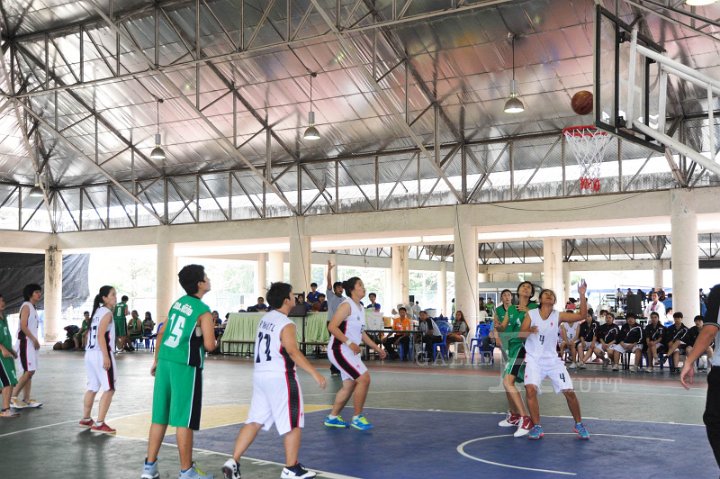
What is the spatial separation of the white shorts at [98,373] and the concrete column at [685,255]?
1689 centimetres

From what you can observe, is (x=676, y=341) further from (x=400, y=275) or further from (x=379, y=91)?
(x=400, y=275)

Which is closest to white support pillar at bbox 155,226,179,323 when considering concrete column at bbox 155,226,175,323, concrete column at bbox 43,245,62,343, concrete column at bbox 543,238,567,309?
concrete column at bbox 155,226,175,323

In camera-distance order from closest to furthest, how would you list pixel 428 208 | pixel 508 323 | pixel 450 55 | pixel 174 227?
pixel 508 323
pixel 450 55
pixel 428 208
pixel 174 227

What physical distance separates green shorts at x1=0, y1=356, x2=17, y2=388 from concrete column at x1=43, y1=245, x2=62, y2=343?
25204 millimetres

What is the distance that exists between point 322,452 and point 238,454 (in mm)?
1727

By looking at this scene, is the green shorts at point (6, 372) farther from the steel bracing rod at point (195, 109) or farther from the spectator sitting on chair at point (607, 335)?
the spectator sitting on chair at point (607, 335)

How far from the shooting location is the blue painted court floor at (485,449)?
7719mm

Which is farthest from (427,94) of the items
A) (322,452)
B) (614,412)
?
(322,452)

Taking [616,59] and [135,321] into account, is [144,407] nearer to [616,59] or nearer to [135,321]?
[616,59]

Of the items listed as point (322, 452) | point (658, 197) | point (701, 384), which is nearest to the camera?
point (322, 452)

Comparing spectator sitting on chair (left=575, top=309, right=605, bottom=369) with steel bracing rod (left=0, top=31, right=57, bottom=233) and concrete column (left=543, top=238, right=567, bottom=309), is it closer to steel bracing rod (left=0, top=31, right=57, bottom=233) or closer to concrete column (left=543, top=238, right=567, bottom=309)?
concrete column (left=543, top=238, right=567, bottom=309)

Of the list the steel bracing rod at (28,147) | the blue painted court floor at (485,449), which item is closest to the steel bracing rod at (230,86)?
the steel bracing rod at (28,147)

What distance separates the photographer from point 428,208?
1054 inches

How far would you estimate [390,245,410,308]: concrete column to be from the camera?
41.8 metres
